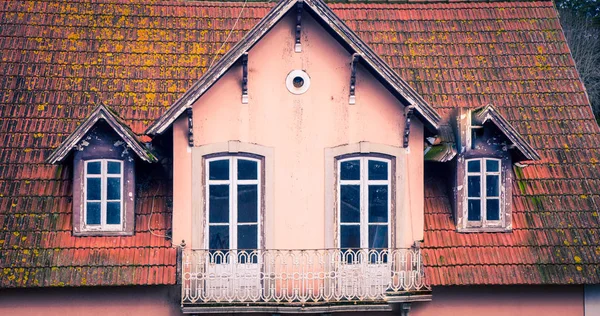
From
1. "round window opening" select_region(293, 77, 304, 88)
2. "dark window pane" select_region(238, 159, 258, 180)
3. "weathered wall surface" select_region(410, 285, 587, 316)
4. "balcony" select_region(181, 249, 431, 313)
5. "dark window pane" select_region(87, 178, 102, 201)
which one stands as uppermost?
"round window opening" select_region(293, 77, 304, 88)

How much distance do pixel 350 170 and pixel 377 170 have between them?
510 millimetres

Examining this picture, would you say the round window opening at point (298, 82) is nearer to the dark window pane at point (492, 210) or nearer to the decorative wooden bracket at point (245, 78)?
the decorative wooden bracket at point (245, 78)

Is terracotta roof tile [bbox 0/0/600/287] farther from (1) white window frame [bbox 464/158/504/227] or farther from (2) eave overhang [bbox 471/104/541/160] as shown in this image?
(2) eave overhang [bbox 471/104/541/160]

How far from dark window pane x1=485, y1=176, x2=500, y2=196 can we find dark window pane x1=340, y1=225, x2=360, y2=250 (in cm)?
268

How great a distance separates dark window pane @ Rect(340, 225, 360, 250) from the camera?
1756 centimetres

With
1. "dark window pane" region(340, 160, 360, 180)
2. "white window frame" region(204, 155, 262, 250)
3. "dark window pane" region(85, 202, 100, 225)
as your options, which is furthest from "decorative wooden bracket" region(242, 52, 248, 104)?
"dark window pane" region(85, 202, 100, 225)

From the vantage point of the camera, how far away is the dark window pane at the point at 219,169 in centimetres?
1745

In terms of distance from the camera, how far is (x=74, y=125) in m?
18.3

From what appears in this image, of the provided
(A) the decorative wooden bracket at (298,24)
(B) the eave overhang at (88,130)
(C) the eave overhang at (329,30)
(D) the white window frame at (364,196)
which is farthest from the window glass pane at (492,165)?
(B) the eave overhang at (88,130)

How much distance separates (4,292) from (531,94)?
1107cm

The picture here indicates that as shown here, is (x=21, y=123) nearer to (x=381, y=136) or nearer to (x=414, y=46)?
(x=381, y=136)

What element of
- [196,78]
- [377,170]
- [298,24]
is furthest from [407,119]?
[196,78]

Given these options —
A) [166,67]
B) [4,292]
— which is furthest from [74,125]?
[4,292]

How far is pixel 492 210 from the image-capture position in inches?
715
